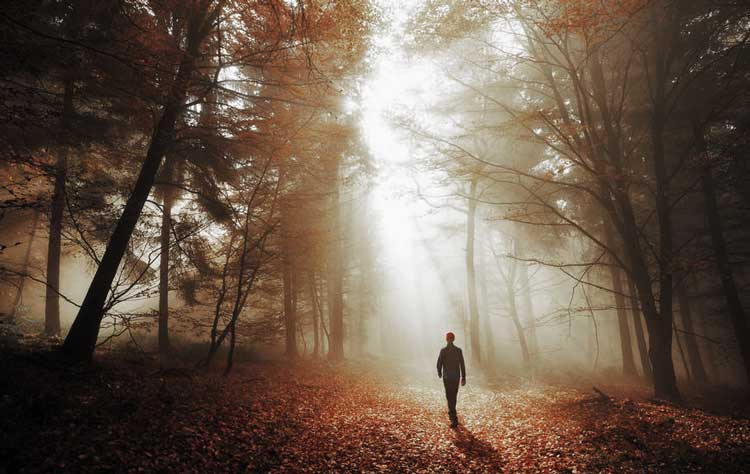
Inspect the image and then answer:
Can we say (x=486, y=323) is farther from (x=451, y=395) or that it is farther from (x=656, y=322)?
(x=451, y=395)

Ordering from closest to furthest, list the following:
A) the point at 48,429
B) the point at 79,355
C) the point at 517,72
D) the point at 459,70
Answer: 1. the point at 48,429
2. the point at 79,355
3. the point at 459,70
4. the point at 517,72

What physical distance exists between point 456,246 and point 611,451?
66.4ft

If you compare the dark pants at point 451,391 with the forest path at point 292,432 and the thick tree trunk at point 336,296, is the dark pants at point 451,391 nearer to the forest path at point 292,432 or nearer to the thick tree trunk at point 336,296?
the forest path at point 292,432

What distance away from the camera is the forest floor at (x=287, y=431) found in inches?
169

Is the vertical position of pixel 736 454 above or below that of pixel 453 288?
below

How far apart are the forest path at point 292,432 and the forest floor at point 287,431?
0.06ft

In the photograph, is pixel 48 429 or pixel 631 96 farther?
pixel 631 96

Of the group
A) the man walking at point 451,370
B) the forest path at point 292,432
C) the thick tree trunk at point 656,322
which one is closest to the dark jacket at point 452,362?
the man walking at point 451,370

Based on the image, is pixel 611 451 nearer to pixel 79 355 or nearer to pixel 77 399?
pixel 77 399

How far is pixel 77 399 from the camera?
5164 millimetres

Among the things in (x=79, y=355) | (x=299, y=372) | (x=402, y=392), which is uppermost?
(x=79, y=355)

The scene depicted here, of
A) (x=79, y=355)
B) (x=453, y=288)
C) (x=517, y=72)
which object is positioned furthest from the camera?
(x=453, y=288)

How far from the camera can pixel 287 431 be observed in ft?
19.5

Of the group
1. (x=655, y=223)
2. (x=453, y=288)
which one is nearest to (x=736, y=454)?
(x=655, y=223)
